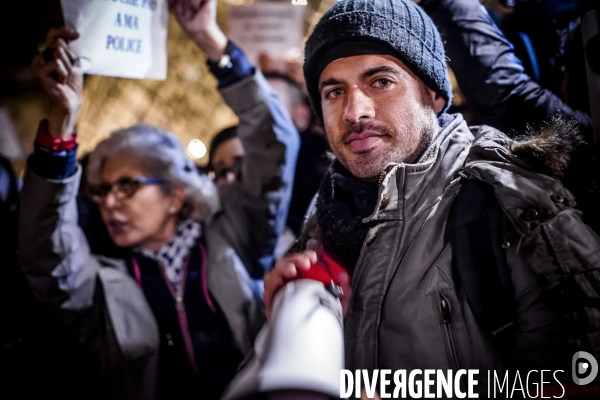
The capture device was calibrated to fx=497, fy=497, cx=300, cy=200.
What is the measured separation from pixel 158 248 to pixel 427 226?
1.08 meters

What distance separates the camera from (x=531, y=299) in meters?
1.02

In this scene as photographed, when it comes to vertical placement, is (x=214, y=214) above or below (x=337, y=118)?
below

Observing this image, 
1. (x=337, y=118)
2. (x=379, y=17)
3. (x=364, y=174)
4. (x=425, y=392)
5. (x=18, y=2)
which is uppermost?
(x=18, y=2)

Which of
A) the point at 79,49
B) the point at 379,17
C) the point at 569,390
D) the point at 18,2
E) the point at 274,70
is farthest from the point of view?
the point at 18,2

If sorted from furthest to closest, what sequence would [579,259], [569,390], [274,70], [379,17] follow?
[274,70]
[379,17]
[569,390]
[579,259]

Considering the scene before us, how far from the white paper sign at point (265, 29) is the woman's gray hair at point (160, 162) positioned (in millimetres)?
584

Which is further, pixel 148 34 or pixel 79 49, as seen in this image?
pixel 148 34

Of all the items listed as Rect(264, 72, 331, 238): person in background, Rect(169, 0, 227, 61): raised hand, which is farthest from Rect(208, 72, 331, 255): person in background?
Rect(169, 0, 227, 61): raised hand

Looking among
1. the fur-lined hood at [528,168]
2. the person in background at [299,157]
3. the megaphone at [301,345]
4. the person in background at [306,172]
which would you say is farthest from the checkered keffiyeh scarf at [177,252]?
the fur-lined hood at [528,168]

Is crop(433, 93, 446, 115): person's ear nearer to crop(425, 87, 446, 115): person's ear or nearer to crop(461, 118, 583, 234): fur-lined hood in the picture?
crop(425, 87, 446, 115): person's ear

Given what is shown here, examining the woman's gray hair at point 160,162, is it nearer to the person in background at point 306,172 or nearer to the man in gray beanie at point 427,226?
the person in background at point 306,172

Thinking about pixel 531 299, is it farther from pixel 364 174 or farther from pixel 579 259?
pixel 364 174

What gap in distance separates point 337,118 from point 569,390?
0.82m

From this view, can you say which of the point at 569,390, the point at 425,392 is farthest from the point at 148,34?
the point at 569,390
